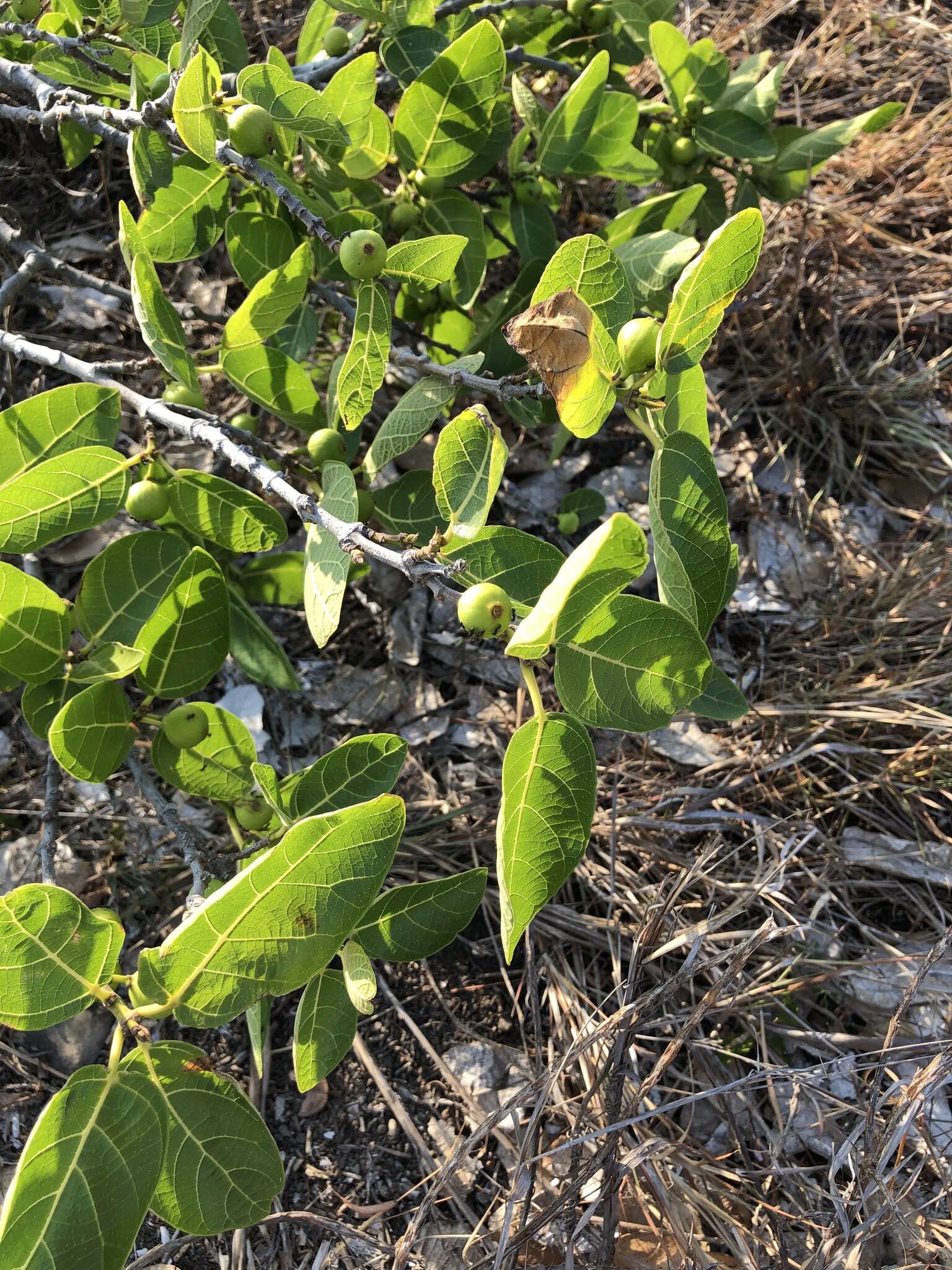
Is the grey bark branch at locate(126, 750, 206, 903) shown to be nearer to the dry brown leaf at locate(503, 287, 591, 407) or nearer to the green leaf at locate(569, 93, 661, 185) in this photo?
the dry brown leaf at locate(503, 287, 591, 407)

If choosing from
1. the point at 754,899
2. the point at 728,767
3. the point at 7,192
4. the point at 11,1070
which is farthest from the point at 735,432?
the point at 11,1070

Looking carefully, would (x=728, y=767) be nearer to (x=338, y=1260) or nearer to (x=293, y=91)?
(x=338, y=1260)

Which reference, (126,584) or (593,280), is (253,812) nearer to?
(126,584)

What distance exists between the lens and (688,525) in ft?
4.22

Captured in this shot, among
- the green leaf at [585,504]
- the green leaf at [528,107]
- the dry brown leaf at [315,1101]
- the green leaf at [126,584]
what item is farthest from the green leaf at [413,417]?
the dry brown leaf at [315,1101]

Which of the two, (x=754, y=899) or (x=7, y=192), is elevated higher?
(x=7, y=192)

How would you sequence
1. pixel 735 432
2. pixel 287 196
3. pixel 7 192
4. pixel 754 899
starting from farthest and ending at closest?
pixel 735 432 → pixel 7 192 → pixel 754 899 → pixel 287 196

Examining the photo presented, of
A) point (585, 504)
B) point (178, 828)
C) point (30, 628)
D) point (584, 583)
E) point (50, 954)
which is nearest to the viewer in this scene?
point (584, 583)

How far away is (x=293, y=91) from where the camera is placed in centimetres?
148

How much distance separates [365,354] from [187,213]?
0.68 metres

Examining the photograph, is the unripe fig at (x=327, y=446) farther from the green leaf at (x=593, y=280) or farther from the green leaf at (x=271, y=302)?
the green leaf at (x=593, y=280)

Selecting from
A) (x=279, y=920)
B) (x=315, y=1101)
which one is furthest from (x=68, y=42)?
(x=315, y=1101)

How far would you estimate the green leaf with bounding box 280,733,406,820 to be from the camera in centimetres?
156

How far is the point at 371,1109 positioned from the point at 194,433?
58.7 inches
